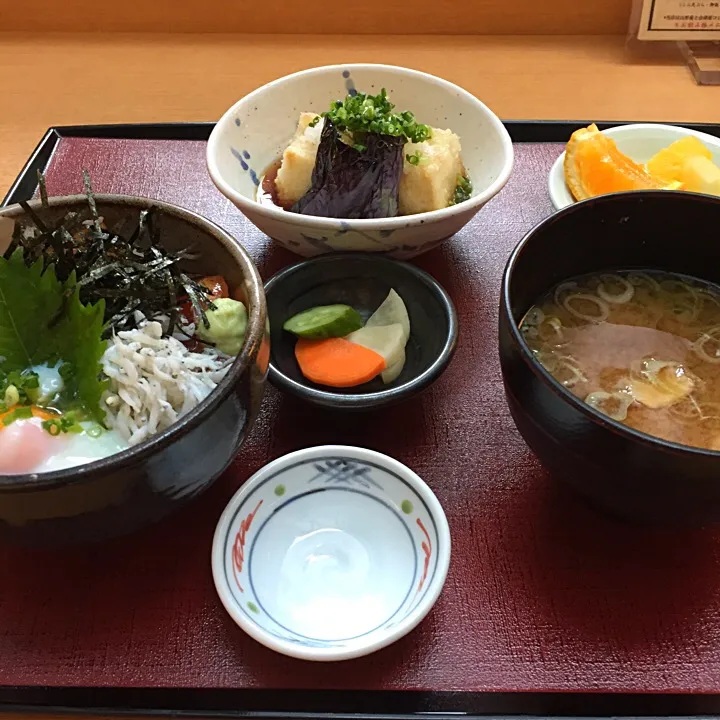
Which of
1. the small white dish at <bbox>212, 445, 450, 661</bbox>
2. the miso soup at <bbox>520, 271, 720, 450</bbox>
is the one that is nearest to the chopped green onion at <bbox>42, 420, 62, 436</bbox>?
the small white dish at <bbox>212, 445, 450, 661</bbox>

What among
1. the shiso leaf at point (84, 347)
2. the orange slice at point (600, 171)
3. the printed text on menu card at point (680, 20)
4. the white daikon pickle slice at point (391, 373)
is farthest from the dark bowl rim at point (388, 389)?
the printed text on menu card at point (680, 20)

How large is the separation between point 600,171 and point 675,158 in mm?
218

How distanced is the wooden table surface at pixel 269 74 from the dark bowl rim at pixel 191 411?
3.17 feet

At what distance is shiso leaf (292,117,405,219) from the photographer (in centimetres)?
147

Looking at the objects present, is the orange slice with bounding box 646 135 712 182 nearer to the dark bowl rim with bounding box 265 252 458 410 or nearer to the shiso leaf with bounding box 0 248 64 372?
the dark bowl rim with bounding box 265 252 458 410

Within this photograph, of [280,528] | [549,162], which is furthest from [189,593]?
[549,162]

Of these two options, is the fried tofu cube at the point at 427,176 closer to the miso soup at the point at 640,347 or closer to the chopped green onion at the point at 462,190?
the chopped green onion at the point at 462,190

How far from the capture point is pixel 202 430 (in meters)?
0.92

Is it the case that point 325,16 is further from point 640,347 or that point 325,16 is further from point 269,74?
point 640,347

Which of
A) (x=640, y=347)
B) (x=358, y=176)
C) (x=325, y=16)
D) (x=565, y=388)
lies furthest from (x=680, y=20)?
(x=565, y=388)

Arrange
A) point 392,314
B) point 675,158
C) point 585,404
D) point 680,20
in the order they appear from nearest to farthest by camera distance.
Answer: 1. point 585,404
2. point 392,314
3. point 675,158
4. point 680,20

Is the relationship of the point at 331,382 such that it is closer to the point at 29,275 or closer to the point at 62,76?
the point at 29,275

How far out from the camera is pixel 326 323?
51.8 inches

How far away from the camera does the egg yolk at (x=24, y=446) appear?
0.96 m
